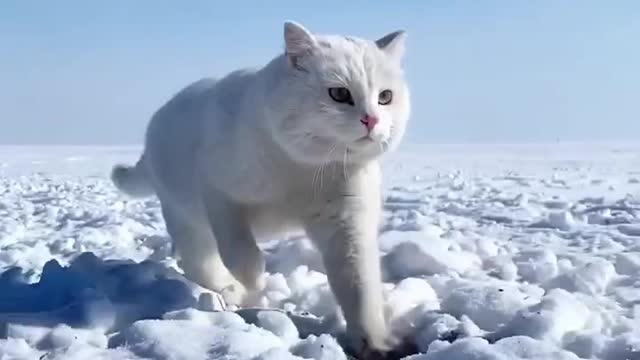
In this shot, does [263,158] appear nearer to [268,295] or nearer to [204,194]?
[204,194]

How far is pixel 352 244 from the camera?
108 inches

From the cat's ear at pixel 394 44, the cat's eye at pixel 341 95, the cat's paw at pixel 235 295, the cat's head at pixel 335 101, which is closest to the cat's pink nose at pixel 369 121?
the cat's head at pixel 335 101

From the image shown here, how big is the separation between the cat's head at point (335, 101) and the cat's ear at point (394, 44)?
74 millimetres

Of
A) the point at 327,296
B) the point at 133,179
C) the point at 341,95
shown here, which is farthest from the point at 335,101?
the point at 133,179

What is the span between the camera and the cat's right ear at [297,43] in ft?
8.99

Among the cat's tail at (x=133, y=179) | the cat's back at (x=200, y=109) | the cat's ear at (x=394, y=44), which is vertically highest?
the cat's ear at (x=394, y=44)

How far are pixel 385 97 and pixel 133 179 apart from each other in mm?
1799

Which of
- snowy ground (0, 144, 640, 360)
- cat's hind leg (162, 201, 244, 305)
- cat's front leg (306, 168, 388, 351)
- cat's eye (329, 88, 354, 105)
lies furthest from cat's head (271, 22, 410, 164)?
cat's hind leg (162, 201, 244, 305)

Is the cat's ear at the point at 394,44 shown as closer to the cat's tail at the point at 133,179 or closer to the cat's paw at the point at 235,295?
the cat's paw at the point at 235,295

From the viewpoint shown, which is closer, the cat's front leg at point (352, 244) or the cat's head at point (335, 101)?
the cat's head at point (335, 101)

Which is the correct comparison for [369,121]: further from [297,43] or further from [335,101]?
[297,43]

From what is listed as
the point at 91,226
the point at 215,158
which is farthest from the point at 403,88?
the point at 91,226

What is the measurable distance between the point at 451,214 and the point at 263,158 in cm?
359

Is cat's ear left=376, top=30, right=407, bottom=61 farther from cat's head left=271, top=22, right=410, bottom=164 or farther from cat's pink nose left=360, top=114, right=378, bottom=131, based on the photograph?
cat's pink nose left=360, top=114, right=378, bottom=131
